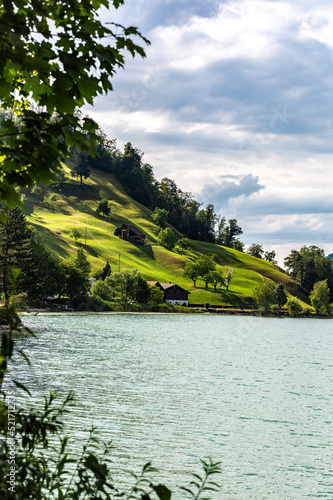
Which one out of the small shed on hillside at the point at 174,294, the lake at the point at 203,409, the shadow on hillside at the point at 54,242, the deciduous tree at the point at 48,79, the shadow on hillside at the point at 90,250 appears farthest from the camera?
the shadow on hillside at the point at 90,250

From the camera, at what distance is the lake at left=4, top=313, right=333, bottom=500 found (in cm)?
1844

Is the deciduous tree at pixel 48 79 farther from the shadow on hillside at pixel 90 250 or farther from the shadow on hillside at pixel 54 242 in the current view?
the shadow on hillside at pixel 90 250

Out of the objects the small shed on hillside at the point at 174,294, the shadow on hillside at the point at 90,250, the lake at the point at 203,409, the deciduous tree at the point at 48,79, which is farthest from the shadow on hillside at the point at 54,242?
the deciduous tree at the point at 48,79

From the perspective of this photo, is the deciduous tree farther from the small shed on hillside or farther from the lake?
the small shed on hillside

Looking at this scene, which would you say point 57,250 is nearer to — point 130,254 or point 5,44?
point 130,254

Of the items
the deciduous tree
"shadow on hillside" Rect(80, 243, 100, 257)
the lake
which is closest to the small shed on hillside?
"shadow on hillside" Rect(80, 243, 100, 257)

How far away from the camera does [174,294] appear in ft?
550

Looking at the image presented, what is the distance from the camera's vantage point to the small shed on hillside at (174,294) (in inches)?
6516

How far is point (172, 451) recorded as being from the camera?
19844mm

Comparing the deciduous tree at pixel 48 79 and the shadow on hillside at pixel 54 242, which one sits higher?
the shadow on hillside at pixel 54 242

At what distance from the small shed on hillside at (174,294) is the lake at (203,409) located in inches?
4193

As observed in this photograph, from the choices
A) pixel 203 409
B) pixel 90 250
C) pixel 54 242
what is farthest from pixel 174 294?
pixel 203 409

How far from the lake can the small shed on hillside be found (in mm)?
106512

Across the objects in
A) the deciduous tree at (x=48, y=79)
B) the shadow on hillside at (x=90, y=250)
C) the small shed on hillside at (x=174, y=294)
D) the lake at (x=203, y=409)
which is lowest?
the lake at (x=203, y=409)
